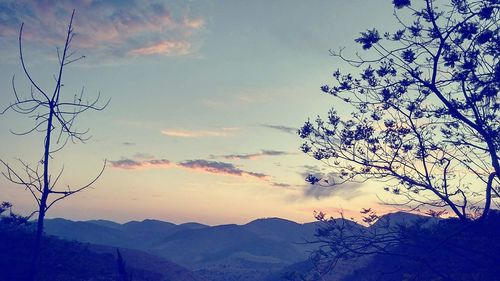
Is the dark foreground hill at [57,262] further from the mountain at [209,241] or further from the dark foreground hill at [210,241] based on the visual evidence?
the mountain at [209,241]

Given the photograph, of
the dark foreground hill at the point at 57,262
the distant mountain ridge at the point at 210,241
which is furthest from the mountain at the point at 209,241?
the dark foreground hill at the point at 57,262

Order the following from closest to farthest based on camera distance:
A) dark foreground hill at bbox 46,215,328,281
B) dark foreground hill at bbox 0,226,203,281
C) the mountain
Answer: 1. dark foreground hill at bbox 0,226,203,281
2. dark foreground hill at bbox 46,215,328,281
3. the mountain

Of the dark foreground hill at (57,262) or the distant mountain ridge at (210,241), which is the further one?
the distant mountain ridge at (210,241)

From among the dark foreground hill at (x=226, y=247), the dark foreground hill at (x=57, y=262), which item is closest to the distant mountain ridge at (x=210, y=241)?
the dark foreground hill at (x=226, y=247)

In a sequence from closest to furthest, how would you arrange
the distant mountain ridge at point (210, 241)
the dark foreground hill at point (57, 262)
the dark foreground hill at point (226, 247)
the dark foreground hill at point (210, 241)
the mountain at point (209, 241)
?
the dark foreground hill at point (57, 262) < the dark foreground hill at point (226, 247) < the distant mountain ridge at point (210, 241) < the dark foreground hill at point (210, 241) < the mountain at point (209, 241)

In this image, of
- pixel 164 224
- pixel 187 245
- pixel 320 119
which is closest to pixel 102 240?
pixel 187 245

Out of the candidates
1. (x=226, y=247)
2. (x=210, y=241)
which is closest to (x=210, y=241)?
(x=210, y=241)

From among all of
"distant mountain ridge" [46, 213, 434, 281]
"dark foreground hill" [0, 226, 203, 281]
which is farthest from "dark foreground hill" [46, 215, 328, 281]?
"dark foreground hill" [0, 226, 203, 281]

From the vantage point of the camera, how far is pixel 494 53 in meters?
7.83

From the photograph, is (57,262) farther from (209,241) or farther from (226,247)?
(209,241)

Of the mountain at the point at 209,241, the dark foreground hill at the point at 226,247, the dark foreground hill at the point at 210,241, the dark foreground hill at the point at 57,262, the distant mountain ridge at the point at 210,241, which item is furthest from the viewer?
the mountain at the point at 209,241

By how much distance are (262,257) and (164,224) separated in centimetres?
7778

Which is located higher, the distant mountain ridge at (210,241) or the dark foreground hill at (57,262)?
the distant mountain ridge at (210,241)

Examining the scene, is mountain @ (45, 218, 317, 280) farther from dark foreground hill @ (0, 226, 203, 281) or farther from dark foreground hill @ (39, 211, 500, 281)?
dark foreground hill @ (0, 226, 203, 281)
